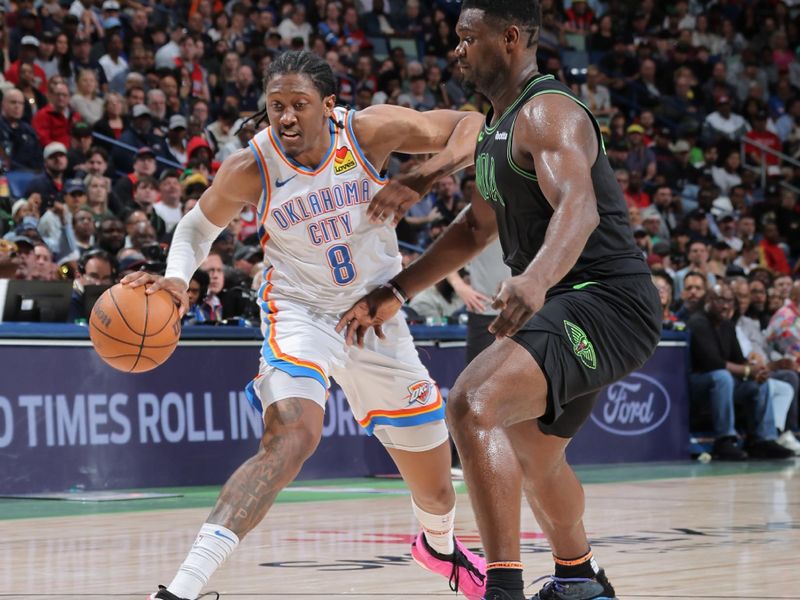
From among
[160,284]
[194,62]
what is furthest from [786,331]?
[160,284]

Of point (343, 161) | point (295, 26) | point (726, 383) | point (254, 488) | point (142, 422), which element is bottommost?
point (254, 488)

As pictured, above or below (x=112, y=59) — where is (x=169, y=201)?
below

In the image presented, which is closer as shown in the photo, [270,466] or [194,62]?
[270,466]

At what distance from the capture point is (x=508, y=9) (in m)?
4.13

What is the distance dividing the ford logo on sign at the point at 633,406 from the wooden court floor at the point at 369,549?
2687 mm

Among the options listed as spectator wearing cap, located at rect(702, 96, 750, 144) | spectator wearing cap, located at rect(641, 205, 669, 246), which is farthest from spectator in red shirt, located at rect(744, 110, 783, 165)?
spectator wearing cap, located at rect(641, 205, 669, 246)

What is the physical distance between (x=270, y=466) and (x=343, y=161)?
1.36m

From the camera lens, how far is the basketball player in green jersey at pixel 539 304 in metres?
3.81

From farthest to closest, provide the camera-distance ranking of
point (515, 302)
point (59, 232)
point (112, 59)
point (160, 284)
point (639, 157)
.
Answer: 1. point (639, 157)
2. point (112, 59)
3. point (59, 232)
4. point (160, 284)
5. point (515, 302)

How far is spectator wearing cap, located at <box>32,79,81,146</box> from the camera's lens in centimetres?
1321

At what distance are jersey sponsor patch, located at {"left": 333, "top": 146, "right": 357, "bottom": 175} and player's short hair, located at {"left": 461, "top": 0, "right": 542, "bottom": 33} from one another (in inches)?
46.5

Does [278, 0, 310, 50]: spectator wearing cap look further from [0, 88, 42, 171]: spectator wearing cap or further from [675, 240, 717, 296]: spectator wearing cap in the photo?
[675, 240, 717, 296]: spectator wearing cap

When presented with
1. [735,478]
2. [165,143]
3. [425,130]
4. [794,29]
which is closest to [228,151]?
[165,143]

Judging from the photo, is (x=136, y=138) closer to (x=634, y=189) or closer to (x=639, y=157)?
(x=634, y=189)
